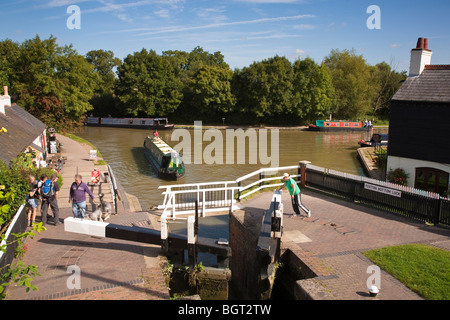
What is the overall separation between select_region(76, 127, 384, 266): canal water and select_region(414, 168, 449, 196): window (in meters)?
8.62

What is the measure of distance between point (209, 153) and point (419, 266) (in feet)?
85.7

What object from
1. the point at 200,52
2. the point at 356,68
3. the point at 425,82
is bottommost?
the point at 425,82

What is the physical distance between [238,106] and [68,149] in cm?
3358

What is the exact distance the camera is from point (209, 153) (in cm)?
3378

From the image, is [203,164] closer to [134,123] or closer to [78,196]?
[78,196]

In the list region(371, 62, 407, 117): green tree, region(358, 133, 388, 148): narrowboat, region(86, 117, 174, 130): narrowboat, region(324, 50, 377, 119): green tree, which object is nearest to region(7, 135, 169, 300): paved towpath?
region(358, 133, 388, 148): narrowboat

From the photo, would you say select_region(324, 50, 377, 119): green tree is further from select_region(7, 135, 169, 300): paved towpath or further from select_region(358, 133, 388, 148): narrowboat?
select_region(7, 135, 169, 300): paved towpath

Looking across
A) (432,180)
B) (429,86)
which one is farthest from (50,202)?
(429,86)

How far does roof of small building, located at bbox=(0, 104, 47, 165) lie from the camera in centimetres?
1552

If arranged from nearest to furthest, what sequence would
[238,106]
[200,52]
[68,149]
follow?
[68,149] < [238,106] < [200,52]

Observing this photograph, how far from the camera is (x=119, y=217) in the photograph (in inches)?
484

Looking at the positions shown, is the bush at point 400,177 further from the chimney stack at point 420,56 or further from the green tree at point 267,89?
the green tree at point 267,89

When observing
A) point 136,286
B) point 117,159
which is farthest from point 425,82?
point 117,159
